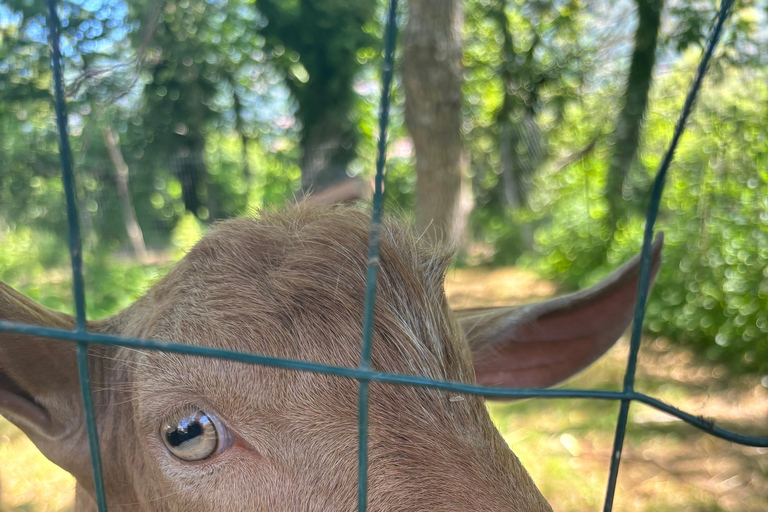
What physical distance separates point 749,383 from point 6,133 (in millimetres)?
8284

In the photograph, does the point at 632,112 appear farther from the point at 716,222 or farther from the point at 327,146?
A: the point at 327,146

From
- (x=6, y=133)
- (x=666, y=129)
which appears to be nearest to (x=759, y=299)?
(x=666, y=129)

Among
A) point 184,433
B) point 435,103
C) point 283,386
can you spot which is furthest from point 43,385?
point 435,103

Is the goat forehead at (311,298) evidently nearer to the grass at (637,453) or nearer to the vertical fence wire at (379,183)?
the vertical fence wire at (379,183)

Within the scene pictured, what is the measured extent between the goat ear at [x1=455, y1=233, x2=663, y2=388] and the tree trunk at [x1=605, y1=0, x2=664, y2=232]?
5.34m

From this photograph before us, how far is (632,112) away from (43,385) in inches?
288

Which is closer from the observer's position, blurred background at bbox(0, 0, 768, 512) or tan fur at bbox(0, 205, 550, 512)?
tan fur at bbox(0, 205, 550, 512)

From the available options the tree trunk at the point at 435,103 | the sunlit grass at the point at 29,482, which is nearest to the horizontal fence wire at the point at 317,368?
the sunlit grass at the point at 29,482

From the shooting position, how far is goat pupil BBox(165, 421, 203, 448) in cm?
134

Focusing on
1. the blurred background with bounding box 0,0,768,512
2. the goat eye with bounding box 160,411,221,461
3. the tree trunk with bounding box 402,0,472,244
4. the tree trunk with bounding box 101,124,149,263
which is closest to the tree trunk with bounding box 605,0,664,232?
the blurred background with bounding box 0,0,768,512

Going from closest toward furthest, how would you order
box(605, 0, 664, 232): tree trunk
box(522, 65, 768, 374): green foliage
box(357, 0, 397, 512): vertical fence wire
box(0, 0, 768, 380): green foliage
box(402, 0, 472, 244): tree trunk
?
1. box(357, 0, 397, 512): vertical fence wire
2. box(0, 0, 768, 380): green foliage
3. box(402, 0, 472, 244): tree trunk
4. box(522, 65, 768, 374): green foliage
5. box(605, 0, 664, 232): tree trunk

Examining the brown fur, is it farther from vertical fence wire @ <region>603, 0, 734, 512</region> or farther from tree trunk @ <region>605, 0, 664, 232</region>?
tree trunk @ <region>605, 0, 664, 232</region>

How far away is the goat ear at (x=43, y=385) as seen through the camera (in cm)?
139

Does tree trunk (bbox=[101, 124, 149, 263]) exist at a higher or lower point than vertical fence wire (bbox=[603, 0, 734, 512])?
lower
